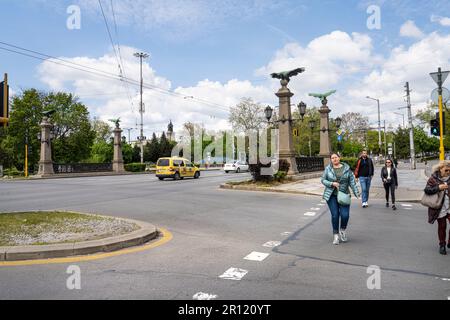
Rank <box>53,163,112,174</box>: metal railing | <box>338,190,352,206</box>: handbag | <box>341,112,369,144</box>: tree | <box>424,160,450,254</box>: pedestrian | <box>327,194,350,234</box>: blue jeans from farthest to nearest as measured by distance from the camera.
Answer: <box>341,112,369,144</box>: tree < <box>53,163,112,174</box>: metal railing < <box>327,194,350,234</box>: blue jeans < <box>338,190,352,206</box>: handbag < <box>424,160,450,254</box>: pedestrian

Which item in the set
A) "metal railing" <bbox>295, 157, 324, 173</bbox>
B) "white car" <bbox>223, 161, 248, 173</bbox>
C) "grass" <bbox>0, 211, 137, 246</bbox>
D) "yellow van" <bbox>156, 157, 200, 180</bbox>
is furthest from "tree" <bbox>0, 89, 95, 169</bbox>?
"grass" <bbox>0, 211, 137, 246</bbox>

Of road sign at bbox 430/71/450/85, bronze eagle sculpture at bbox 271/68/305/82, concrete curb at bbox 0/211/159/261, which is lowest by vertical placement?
concrete curb at bbox 0/211/159/261

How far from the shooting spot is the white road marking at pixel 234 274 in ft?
15.4

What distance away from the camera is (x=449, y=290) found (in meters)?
4.26

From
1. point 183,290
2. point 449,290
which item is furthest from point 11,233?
point 449,290

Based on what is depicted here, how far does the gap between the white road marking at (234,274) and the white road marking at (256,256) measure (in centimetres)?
64

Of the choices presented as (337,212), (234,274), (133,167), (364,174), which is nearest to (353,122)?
(133,167)

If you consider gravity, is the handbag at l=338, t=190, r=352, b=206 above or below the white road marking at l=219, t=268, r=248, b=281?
above

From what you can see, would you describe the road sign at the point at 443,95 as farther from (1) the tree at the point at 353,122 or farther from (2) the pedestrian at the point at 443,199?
(1) the tree at the point at 353,122

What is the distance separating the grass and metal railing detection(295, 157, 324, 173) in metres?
18.0

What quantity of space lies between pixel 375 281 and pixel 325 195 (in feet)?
7.99

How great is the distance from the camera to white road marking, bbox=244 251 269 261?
566cm

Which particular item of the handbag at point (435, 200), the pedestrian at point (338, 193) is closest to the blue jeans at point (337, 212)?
the pedestrian at point (338, 193)

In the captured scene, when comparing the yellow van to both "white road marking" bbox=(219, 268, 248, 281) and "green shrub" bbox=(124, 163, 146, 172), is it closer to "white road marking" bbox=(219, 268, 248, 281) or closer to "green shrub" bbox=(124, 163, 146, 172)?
"green shrub" bbox=(124, 163, 146, 172)
